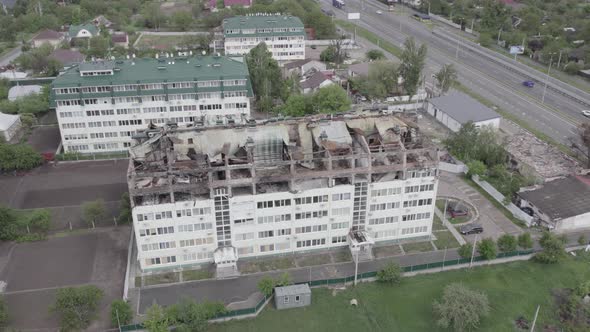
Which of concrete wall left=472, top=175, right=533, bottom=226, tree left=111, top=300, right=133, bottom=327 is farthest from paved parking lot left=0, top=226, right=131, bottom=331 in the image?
concrete wall left=472, top=175, right=533, bottom=226

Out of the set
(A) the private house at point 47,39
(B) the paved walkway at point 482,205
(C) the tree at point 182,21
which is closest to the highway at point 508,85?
(B) the paved walkway at point 482,205

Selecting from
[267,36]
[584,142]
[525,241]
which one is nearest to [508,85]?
[584,142]

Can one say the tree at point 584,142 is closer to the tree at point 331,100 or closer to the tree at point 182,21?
the tree at point 331,100

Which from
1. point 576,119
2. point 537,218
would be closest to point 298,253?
point 537,218

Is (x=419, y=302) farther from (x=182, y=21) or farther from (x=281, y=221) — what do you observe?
(x=182, y=21)

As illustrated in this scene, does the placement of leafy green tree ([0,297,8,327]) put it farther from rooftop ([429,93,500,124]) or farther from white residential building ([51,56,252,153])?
rooftop ([429,93,500,124])

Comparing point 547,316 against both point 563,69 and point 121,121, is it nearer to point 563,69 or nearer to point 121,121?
point 121,121

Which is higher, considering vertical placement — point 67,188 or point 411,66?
point 411,66
